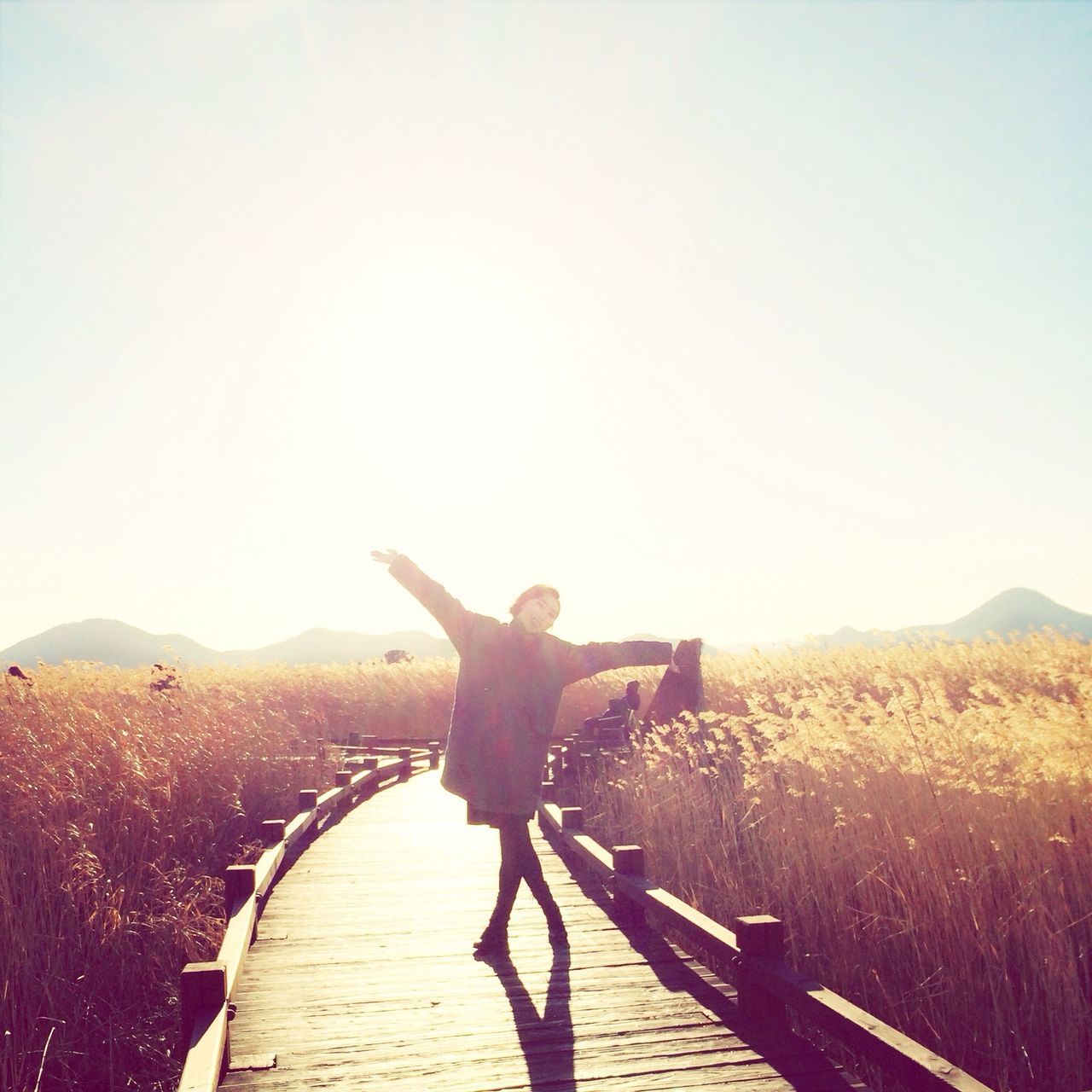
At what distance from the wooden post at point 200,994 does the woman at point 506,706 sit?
1.58 meters

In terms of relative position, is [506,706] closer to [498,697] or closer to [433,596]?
[498,697]

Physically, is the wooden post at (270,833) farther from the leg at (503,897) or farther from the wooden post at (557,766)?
the wooden post at (557,766)

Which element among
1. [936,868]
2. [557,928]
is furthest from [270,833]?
[936,868]

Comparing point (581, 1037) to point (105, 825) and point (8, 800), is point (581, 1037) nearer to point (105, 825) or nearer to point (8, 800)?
point (105, 825)

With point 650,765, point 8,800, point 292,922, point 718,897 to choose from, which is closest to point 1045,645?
point 650,765

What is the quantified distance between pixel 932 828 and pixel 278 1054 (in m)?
3.17

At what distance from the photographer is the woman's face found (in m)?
4.90

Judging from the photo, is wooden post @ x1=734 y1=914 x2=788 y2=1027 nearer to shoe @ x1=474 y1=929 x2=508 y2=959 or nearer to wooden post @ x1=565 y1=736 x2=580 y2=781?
shoe @ x1=474 y1=929 x2=508 y2=959

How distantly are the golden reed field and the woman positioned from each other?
4.60ft

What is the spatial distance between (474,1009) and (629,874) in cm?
177

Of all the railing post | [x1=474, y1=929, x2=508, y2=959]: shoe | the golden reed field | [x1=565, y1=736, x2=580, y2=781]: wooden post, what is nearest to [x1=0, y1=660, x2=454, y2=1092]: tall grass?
the golden reed field

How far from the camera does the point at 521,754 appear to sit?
477 cm

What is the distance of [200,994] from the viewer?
135 inches

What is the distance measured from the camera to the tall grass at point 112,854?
409cm
